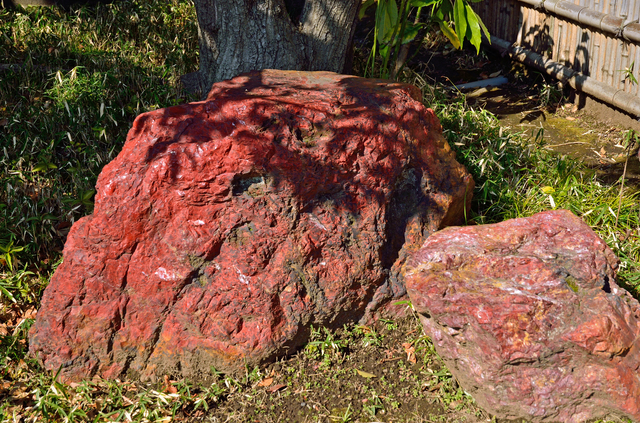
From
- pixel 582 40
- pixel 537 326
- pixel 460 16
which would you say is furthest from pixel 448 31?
pixel 537 326

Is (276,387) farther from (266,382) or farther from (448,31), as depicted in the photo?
(448,31)

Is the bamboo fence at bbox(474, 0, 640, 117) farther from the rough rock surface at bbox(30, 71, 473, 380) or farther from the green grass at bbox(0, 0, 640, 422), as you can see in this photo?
the rough rock surface at bbox(30, 71, 473, 380)

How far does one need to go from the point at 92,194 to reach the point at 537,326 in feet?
9.16

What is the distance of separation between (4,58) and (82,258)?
12.5ft

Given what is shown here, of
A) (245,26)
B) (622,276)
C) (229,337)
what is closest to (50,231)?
(229,337)

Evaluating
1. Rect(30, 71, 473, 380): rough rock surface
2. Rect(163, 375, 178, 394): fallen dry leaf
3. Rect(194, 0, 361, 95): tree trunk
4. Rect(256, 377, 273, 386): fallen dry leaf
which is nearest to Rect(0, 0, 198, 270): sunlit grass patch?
Rect(194, 0, 361, 95): tree trunk

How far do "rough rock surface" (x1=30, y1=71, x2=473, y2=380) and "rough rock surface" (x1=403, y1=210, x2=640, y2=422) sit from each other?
0.50 m

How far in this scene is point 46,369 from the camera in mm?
2846

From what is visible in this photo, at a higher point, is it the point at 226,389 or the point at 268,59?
the point at 268,59

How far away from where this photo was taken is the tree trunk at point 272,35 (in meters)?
4.12

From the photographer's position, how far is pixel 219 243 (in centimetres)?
274

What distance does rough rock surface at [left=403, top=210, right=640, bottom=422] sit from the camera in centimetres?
229

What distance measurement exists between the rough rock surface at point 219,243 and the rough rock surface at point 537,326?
0.50m

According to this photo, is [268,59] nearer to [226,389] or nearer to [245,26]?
[245,26]
